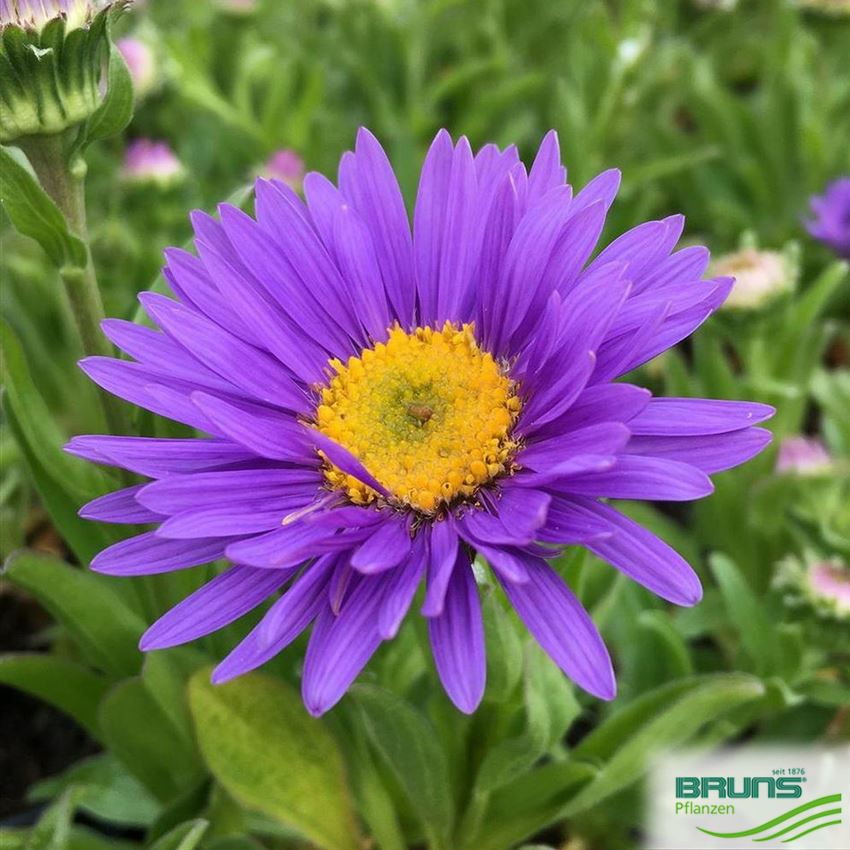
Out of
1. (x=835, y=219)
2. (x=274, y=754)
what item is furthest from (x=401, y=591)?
(x=835, y=219)

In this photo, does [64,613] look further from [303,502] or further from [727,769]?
[727,769]

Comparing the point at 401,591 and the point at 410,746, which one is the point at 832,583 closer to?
the point at 410,746

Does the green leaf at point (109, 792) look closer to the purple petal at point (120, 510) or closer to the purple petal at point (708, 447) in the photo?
the purple petal at point (120, 510)

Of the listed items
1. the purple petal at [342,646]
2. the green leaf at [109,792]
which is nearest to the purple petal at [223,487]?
the purple petal at [342,646]

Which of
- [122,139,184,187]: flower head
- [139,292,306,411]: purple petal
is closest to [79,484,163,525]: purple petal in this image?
[139,292,306,411]: purple petal

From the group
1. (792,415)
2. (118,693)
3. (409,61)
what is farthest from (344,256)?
(409,61)

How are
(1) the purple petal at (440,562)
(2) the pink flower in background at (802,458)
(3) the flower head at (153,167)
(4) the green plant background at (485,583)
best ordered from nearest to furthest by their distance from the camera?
(1) the purple petal at (440,562)
(4) the green plant background at (485,583)
(2) the pink flower in background at (802,458)
(3) the flower head at (153,167)
